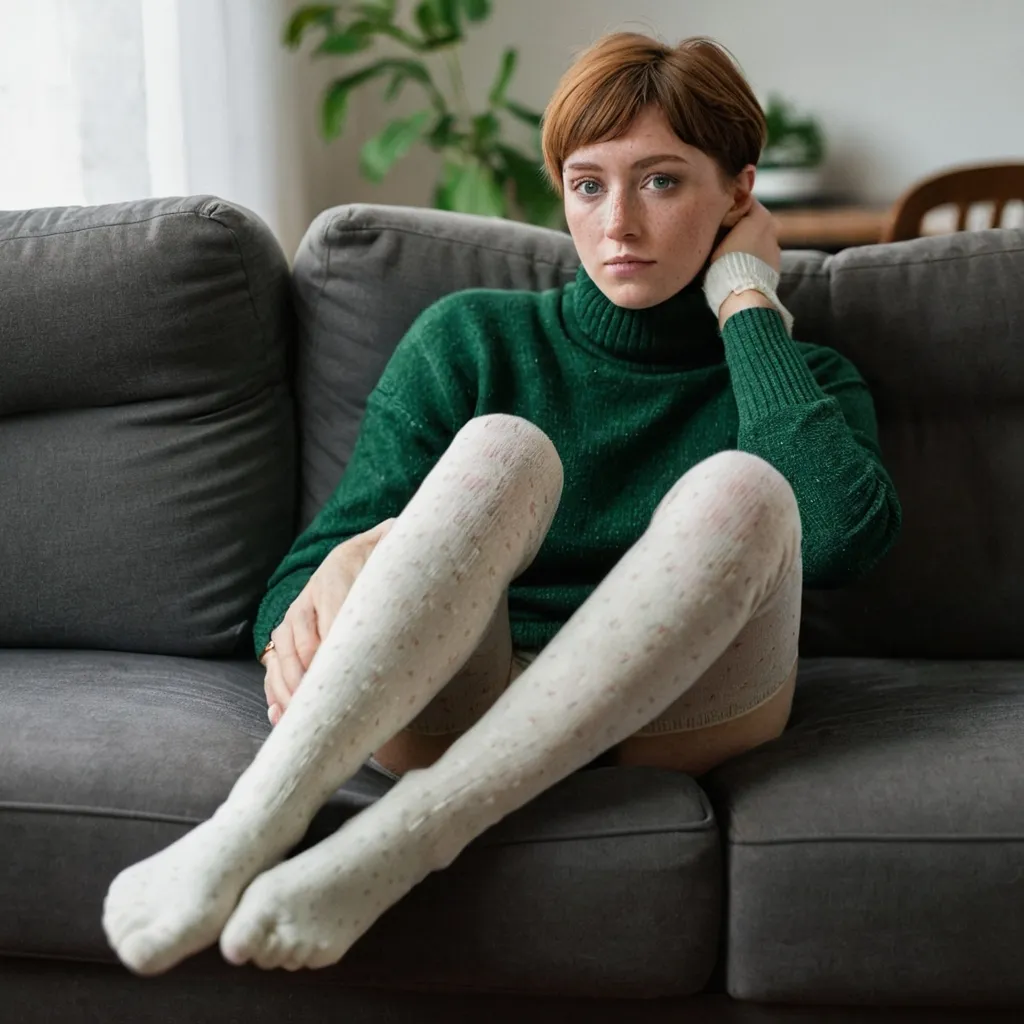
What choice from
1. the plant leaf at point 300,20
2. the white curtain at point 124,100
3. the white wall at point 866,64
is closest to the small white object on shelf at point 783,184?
the white wall at point 866,64

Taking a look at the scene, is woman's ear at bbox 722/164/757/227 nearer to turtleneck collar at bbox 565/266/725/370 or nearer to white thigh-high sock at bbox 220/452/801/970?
turtleneck collar at bbox 565/266/725/370

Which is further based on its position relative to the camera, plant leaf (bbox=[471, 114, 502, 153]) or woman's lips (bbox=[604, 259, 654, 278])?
plant leaf (bbox=[471, 114, 502, 153])

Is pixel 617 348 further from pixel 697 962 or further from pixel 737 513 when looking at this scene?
pixel 697 962

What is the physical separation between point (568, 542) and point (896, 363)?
1.71ft

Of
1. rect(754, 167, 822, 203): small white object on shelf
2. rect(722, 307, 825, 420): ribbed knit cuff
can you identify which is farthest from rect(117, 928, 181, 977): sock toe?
rect(754, 167, 822, 203): small white object on shelf

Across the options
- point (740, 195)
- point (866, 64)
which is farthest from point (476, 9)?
point (740, 195)

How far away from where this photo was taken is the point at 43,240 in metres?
1.64

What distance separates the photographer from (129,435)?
1645 millimetres

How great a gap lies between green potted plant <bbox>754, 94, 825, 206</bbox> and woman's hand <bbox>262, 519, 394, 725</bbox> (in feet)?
8.03

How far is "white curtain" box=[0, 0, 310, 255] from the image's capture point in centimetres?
234

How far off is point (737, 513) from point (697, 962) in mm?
396

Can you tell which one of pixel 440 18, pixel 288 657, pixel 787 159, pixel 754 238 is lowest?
pixel 288 657

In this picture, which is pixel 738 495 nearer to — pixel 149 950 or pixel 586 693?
pixel 586 693

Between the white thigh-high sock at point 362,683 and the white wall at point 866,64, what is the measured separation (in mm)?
2708
